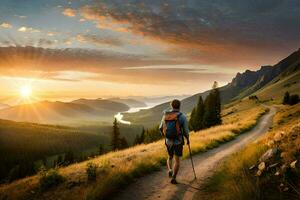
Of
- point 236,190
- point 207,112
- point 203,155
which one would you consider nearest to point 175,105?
point 236,190

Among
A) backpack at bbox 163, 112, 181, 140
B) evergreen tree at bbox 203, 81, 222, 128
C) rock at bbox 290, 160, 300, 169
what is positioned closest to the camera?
rock at bbox 290, 160, 300, 169

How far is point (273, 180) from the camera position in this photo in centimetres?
844

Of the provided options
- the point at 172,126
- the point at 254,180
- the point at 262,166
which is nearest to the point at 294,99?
the point at 172,126

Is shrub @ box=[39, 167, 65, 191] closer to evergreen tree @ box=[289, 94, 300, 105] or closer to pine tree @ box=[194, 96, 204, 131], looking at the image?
pine tree @ box=[194, 96, 204, 131]

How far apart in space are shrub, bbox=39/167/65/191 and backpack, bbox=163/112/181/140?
462cm

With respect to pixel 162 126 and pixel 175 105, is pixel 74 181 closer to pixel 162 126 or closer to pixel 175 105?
pixel 162 126

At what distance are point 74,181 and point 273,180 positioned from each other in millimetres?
7038

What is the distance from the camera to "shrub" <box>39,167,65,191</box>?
1096 centimetres

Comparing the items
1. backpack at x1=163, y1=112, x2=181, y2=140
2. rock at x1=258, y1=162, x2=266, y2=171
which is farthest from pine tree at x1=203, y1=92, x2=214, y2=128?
rock at x1=258, y1=162, x2=266, y2=171

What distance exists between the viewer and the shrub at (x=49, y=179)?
36.0 ft

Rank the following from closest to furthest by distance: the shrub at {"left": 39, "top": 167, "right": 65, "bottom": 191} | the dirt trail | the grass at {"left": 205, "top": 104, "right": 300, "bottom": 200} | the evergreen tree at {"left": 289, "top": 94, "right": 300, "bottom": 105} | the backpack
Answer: the grass at {"left": 205, "top": 104, "right": 300, "bottom": 200}, the dirt trail, the backpack, the shrub at {"left": 39, "top": 167, "right": 65, "bottom": 191}, the evergreen tree at {"left": 289, "top": 94, "right": 300, "bottom": 105}

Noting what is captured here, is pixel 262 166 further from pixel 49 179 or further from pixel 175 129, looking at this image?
pixel 49 179

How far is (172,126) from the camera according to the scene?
35.4 feet

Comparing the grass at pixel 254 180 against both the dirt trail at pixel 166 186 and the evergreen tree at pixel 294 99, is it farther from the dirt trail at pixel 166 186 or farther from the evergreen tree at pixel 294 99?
the evergreen tree at pixel 294 99
